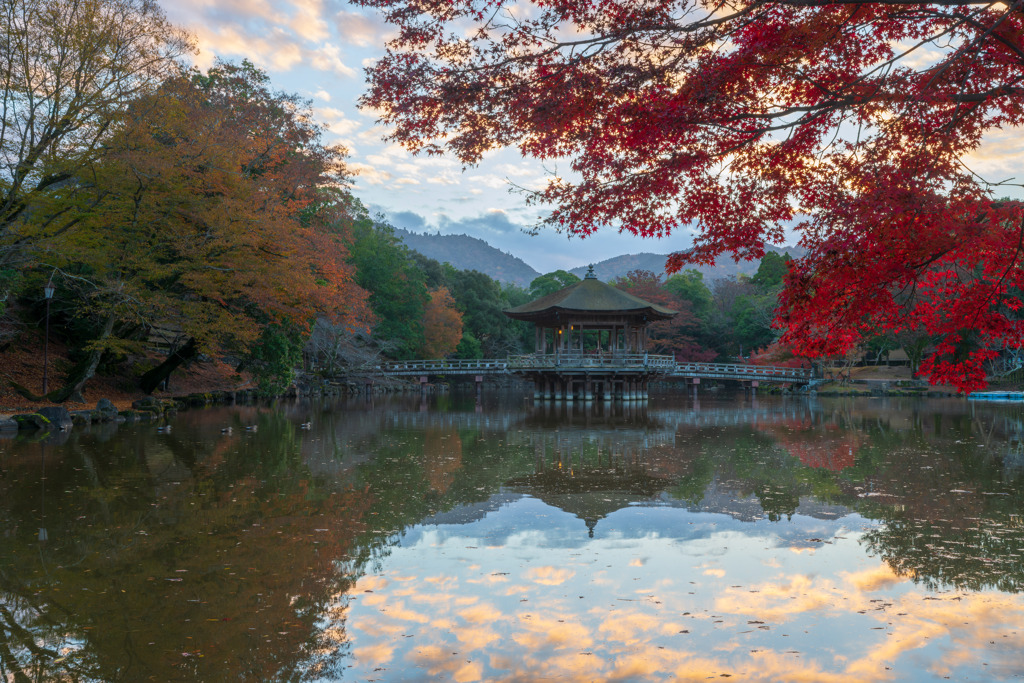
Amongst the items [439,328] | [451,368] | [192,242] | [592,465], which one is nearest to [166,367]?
[192,242]

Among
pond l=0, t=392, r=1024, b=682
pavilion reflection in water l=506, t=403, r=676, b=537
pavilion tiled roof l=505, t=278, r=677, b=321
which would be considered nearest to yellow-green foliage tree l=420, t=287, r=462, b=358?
pavilion tiled roof l=505, t=278, r=677, b=321

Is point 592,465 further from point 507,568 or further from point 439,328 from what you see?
point 439,328

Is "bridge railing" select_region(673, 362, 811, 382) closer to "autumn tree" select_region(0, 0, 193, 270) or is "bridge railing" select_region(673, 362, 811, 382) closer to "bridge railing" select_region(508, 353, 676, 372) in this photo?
"bridge railing" select_region(508, 353, 676, 372)

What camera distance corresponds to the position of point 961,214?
6039 millimetres

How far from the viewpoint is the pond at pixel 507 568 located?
3.35m

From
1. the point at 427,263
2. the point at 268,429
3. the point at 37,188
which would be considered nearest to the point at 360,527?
the point at 268,429

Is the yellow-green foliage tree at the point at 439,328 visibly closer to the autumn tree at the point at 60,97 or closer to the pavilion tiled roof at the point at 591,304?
the pavilion tiled roof at the point at 591,304

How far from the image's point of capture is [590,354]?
94.7ft

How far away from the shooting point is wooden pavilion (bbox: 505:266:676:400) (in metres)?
27.7

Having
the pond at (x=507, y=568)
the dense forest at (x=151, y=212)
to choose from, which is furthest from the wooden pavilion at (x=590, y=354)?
the pond at (x=507, y=568)

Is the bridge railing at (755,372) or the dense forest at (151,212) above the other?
the dense forest at (151,212)

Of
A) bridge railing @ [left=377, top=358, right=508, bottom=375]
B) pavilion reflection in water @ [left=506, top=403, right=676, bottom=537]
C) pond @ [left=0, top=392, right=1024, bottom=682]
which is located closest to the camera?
pond @ [left=0, top=392, right=1024, bottom=682]

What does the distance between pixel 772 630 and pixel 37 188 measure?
15216 mm

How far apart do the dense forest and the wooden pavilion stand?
8324 millimetres
